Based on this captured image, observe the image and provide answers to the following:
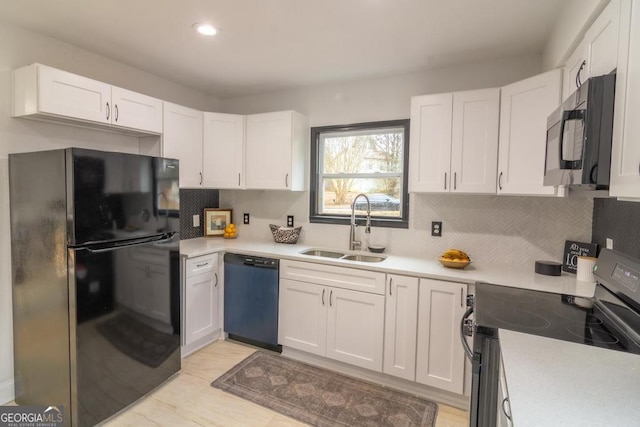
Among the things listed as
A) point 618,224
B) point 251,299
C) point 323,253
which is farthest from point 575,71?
point 251,299

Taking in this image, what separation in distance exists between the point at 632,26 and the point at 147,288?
9.08 ft

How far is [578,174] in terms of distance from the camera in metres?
1.25

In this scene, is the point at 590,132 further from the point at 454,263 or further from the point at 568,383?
the point at 454,263

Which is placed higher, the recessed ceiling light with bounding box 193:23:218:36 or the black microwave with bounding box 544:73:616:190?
the recessed ceiling light with bounding box 193:23:218:36

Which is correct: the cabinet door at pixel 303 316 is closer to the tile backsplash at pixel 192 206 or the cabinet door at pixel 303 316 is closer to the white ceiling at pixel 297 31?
the tile backsplash at pixel 192 206

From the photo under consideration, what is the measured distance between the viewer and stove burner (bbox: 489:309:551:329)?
1.40 m

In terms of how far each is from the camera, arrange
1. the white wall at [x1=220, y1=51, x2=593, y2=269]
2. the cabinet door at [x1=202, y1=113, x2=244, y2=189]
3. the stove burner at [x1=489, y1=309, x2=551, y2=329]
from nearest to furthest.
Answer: the stove burner at [x1=489, y1=309, x2=551, y2=329]
the white wall at [x1=220, y1=51, x2=593, y2=269]
the cabinet door at [x1=202, y1=113, x2=244, y2=189]

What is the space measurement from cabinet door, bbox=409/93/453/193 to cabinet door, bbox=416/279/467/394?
0.77 metres

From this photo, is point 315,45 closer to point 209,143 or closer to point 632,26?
point 209,143

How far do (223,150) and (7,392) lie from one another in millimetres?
2422

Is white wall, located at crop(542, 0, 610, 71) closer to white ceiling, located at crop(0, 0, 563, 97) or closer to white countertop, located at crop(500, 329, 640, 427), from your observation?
white ceiling, located at crop(0, 0, 563, 97)

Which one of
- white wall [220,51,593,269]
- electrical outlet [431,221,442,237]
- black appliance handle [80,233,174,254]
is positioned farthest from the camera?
electrical outlet [431,221,442,237]

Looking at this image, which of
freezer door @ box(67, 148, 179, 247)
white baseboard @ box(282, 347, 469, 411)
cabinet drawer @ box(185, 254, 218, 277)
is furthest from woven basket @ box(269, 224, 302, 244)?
freezer door @ box(67, 148, 179, 247)

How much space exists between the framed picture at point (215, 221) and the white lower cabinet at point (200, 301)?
711 mm
